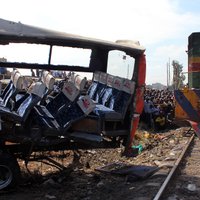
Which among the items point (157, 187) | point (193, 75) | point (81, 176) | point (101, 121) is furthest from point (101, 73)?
point (193, 75)

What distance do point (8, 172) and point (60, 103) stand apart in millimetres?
1408

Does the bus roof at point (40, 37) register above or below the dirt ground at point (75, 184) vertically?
above

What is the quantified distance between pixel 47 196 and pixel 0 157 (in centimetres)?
97

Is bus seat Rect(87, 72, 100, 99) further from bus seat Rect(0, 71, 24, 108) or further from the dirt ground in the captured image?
bus seat Rect(0, 71, 24, 108)

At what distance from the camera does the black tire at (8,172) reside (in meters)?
7.30

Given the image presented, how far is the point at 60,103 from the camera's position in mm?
7684

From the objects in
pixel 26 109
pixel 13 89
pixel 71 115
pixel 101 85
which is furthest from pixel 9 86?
pixel 101 85

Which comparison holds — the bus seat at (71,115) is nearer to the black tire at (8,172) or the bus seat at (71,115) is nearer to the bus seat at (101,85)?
the black tire at (8,172)

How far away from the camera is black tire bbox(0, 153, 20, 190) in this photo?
7.30 m

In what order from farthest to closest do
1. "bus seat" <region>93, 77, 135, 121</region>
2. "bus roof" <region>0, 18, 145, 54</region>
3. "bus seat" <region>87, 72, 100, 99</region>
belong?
"bus seat" <region>87, 72, 100, 99</region>
"bus seat" <region>93, 77, 135, 121</region>
"bus roof" <region>0, 18, 145, 54</region>

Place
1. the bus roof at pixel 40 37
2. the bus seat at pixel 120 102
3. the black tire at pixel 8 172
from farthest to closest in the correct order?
1. the bus seat at pixel 120 102
2. the black tire at pixel 8 172
3. the bus roof at pixel 40 37

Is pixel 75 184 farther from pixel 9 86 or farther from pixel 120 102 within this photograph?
pixel 9 86

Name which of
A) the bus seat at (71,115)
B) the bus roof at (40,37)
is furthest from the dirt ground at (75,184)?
the bus roof at (40,37)

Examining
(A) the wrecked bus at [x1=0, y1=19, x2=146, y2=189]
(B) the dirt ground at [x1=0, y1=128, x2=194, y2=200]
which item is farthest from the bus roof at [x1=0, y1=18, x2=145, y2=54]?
(B) the dirt ground at [x1=0, y1=128, x2=194, y2=200]
